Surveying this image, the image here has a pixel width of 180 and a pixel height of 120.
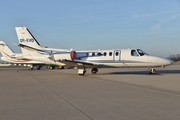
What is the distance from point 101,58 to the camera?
2517 cm

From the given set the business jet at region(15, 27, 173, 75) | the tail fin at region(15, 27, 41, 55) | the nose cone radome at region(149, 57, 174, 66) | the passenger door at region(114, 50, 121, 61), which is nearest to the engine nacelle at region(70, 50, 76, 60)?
the business jet at region(15, 27, 173, 75)

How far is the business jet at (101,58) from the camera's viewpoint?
23750mm

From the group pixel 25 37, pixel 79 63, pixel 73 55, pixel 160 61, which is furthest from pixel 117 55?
pixel 25 37

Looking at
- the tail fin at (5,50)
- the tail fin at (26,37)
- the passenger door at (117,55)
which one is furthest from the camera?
the tail fin at (5,50)

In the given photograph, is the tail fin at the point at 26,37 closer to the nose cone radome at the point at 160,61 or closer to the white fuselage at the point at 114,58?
the white fuselage at the point at 114,58

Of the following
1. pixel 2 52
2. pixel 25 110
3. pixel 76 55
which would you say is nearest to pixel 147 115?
pixel 25 110

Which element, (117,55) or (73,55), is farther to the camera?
(73,55)

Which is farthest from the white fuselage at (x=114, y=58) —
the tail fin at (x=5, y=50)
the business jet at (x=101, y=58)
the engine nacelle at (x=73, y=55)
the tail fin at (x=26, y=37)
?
A: the tail fin at (x=5, y=50)

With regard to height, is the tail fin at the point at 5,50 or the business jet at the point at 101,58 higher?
the tail fin at the point at 5,50

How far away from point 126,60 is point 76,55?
5.66m

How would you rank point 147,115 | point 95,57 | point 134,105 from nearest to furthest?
1. point 147,115
2. point 134,105
3. point 95,57

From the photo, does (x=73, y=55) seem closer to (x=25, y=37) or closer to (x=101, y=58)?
(x=101, y=58)

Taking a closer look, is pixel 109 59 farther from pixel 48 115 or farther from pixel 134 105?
pixel 48 115

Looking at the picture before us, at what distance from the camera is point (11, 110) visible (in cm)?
740
